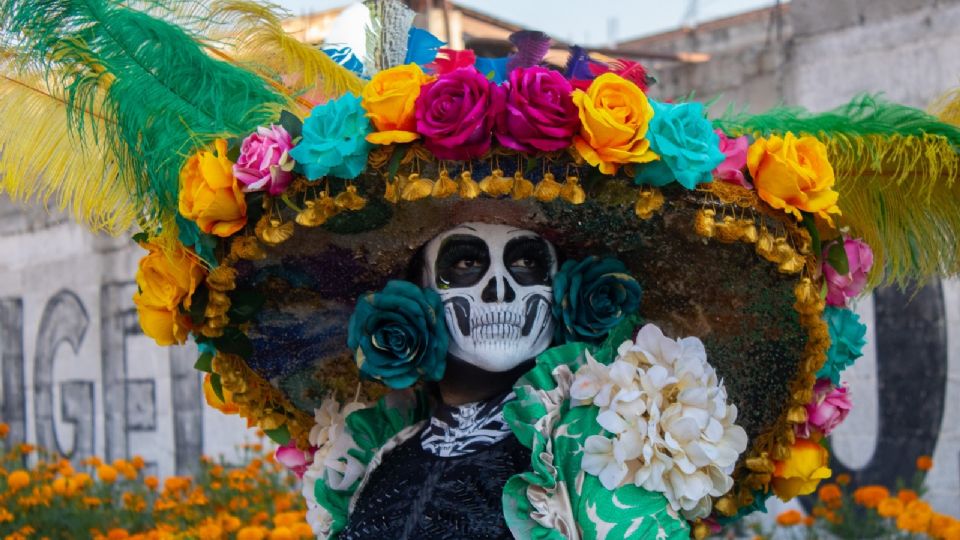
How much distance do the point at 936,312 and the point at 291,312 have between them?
2.96m

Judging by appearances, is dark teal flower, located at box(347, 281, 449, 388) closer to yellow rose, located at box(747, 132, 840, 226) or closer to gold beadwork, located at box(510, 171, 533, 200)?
gold beadwork, located at box(510, 171, 533, 200)

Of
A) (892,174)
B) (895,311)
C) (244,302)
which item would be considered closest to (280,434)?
(244,302)

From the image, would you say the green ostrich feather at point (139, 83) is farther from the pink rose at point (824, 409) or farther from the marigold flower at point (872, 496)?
the marigold flower at point (872, 496)

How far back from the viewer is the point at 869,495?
3709 mm

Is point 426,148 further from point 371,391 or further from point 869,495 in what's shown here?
point 869,495

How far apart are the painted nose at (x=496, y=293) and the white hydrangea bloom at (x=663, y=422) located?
233mm

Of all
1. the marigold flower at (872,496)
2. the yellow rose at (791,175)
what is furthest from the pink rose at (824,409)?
the marigold flower at (872,496)

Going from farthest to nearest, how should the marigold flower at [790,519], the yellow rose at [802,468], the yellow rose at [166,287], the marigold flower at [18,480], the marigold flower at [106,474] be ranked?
the marigold flower at [106,474], the marigold flower at [18,480], the marigold flower at [790,519], the yellow rose at [802,468], the yellow rose at [166,287]

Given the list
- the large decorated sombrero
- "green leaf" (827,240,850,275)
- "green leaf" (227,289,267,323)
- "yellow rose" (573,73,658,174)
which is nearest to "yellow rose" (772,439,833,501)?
the large decorated sombrero

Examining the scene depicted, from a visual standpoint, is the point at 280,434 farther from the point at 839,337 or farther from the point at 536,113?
the point at 839,337

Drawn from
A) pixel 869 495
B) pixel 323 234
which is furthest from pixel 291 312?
pixel 869 495

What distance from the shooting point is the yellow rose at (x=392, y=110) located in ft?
6.40

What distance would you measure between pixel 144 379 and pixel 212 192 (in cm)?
518

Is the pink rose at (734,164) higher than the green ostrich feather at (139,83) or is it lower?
lower
